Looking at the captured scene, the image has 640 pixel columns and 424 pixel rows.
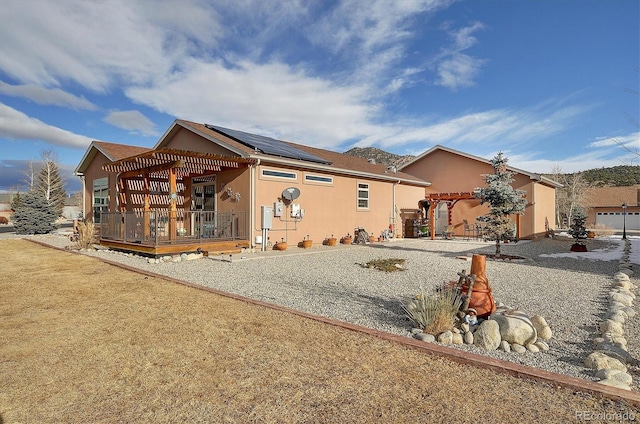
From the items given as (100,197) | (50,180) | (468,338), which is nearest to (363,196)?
(468,338)

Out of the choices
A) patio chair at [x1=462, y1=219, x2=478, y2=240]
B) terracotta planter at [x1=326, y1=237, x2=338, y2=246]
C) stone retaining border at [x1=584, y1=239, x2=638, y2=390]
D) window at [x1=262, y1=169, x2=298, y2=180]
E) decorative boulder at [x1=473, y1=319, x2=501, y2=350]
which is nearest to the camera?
stone retaining border at [x1=584, y1=239, x2=638, y2=390]

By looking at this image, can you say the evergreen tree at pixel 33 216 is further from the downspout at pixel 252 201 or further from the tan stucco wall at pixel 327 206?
the tan stucco wall at pixel 327 206

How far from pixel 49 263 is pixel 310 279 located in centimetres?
753

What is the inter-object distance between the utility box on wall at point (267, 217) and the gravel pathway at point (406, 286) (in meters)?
1.03

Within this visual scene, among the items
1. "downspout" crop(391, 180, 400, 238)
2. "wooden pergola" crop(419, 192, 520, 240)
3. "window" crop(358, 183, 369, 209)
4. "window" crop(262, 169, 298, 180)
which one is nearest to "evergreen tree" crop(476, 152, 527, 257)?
"window" crop(358, 183, 369, 209)

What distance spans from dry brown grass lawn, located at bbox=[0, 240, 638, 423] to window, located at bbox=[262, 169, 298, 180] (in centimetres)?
780

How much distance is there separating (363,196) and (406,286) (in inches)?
391

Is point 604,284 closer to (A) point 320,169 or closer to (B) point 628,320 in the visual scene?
(B) point 628,320

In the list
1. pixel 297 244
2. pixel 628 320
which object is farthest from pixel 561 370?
pixel 297 244

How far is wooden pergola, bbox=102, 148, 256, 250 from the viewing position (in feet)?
33.7

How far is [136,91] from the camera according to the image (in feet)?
62.4

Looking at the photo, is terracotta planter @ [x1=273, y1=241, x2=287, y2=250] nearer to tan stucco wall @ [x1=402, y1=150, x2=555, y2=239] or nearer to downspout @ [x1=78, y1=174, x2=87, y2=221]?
tan stucco wall @ [x1=402, y1=150, x2=555, y2=239]

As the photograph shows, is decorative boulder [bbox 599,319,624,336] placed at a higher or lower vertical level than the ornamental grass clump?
lower

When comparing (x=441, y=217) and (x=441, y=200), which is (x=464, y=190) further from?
(x=441, y=217)
